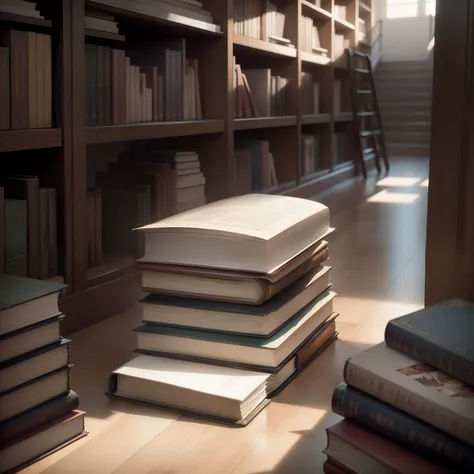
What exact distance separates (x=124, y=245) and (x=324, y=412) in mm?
1152

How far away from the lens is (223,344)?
132 cm

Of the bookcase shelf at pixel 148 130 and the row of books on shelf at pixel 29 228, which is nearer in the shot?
the row of books on shelf at pixel 29 228

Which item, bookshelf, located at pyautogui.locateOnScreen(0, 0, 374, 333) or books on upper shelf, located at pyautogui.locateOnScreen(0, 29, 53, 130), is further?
bookshelf, located at pyautogui.locateOnScreen(0, 0, 374, 333)

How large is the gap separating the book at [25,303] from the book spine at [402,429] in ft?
1.45

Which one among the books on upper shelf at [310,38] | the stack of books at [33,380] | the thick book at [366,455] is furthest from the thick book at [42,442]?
the books on upper shelf at [310,38]

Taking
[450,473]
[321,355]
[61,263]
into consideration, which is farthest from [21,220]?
[450,473]

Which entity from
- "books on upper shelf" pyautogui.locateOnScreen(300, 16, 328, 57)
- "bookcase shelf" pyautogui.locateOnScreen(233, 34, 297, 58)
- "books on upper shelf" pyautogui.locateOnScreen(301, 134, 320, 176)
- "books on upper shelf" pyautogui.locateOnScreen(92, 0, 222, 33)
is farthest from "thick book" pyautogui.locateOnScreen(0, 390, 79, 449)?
"books on upper shelf" pyautogui.locateOnScreen(301, 134, 320, 176)

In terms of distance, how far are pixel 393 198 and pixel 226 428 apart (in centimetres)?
338

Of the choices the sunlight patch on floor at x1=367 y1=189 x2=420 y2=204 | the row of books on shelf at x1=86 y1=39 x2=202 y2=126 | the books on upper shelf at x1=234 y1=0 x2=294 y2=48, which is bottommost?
the sunlight patch on floor at x1=367 y1=189 x2=420 y2=204

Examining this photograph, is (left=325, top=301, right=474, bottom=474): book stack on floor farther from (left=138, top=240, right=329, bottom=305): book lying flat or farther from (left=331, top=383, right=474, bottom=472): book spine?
(left=138, top=240, right=329, bottom=305): book lying flat

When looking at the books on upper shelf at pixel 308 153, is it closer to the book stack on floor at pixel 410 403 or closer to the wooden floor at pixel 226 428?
the wooden floor at pixel 226 428

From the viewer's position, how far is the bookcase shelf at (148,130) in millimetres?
1932

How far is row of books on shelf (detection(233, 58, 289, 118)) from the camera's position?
3.31 meters

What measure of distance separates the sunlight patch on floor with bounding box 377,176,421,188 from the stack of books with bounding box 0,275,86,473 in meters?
4.18
